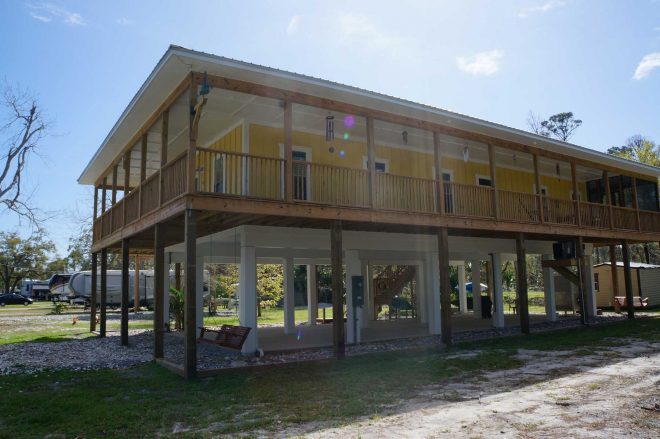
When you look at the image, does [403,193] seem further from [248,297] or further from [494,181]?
[248,297]

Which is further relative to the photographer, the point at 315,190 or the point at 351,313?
the point at 351,313

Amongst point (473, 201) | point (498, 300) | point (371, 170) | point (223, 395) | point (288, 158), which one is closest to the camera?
point (223, 395)

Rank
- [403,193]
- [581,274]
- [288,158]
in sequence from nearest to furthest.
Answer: [288,158]
[403,193]
[581,274]

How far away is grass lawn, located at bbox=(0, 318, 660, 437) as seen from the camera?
698 cm

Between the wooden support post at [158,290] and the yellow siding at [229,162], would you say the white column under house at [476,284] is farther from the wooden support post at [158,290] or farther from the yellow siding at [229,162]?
the wooden support post at [158,290]

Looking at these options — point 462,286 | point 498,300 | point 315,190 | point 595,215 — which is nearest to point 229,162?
point 315,190

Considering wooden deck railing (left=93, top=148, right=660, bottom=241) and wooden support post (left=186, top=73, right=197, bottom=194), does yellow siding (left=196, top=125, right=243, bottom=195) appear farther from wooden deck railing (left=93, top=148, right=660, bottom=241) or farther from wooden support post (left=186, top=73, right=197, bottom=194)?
wooden support post (left=186, top=73, right=197, bottom=194)

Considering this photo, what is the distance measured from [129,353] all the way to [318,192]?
6.66 meters

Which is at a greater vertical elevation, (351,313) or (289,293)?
(289,293)

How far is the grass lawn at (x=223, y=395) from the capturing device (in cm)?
698

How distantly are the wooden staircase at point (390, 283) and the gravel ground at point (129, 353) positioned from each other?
630 cm

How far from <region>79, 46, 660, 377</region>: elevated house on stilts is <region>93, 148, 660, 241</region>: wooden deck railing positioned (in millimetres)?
60

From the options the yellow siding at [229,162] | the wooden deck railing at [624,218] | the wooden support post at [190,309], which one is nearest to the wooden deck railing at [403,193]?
the yellow siding at [229,162]

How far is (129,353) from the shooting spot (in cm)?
1398
